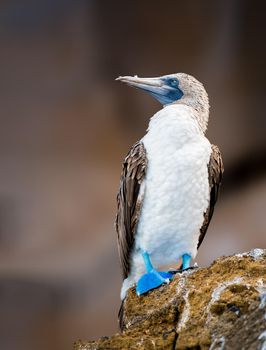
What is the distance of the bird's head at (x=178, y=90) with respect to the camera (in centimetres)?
305

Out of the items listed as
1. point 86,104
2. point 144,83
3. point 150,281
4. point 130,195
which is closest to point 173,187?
point 130,195

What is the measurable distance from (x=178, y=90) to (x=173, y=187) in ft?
1.52

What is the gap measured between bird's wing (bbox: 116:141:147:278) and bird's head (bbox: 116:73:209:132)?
26 cm

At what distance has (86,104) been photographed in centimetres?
452

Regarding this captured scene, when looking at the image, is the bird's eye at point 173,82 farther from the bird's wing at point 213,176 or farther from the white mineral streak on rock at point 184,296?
the white mineral streak on rock at point 184,296

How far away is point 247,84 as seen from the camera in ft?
15.1

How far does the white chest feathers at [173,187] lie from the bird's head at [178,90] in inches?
4.5

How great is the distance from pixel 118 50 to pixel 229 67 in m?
0.68

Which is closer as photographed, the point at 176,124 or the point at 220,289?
the point at 220,289

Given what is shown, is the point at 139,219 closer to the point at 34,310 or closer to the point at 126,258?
the point at 126,258

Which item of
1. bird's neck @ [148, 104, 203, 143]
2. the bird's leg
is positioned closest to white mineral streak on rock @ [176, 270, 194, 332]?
the bird's leg

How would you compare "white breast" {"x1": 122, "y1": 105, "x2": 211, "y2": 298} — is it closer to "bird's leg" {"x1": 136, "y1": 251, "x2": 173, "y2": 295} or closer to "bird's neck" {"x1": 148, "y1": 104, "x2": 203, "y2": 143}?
"bird's neck" {"x1": 148, "y1": 104, "x2": 203, "y2": 143}

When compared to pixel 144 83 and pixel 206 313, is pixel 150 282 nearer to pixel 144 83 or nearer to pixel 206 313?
pixel 206 313

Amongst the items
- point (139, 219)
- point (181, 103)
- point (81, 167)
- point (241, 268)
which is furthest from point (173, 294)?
point (81, 167)
